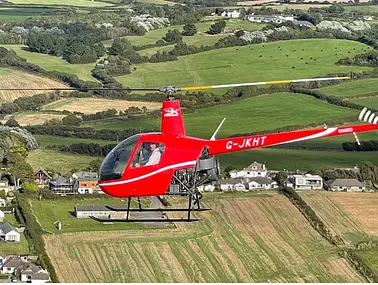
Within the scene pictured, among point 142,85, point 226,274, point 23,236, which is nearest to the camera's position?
point 226,274

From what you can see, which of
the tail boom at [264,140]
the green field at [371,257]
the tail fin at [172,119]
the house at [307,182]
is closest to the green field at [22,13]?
the house at [307,182]

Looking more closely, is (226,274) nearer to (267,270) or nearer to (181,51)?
(267,270)

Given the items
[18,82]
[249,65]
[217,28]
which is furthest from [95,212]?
[217,28]

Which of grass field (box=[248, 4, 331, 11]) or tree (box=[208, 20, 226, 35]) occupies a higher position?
tree (box=[208, 20, 226, 35])

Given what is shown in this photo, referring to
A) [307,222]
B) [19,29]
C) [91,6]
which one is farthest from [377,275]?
[91,6]

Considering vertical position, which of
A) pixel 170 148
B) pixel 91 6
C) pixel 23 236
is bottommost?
pixel 91 6

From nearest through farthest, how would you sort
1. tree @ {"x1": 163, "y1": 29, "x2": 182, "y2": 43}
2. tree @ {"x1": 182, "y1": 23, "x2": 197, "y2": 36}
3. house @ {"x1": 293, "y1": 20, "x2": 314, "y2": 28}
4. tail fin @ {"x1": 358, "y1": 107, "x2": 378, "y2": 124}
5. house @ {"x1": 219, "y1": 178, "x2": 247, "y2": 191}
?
tail fin @ {"x1": 358, "y1": 107, "x2": 378, "y2": 124}, house @ {"x1": 219, "y1": 178, "x2": 247, "y2": 191}, tree @ {"x1": 163, "y1": 29, "x2": 182, "y2": 43}, tree @ {"x1": 182, "y1": 23, "x2": 197, "y2": 36}, house @ {"x1": 293, "y1": 20, "x2": 314, "y2": 28}

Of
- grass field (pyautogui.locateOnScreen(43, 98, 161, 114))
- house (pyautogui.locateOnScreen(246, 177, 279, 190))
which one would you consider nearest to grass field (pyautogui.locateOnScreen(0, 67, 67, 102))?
grass field (pyautogui.locateOnScreen(43, 98, 161, 114))

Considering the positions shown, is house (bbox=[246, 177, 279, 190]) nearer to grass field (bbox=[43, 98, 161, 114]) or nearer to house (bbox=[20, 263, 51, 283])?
house (bbox=[20, 263, 51, 283])
